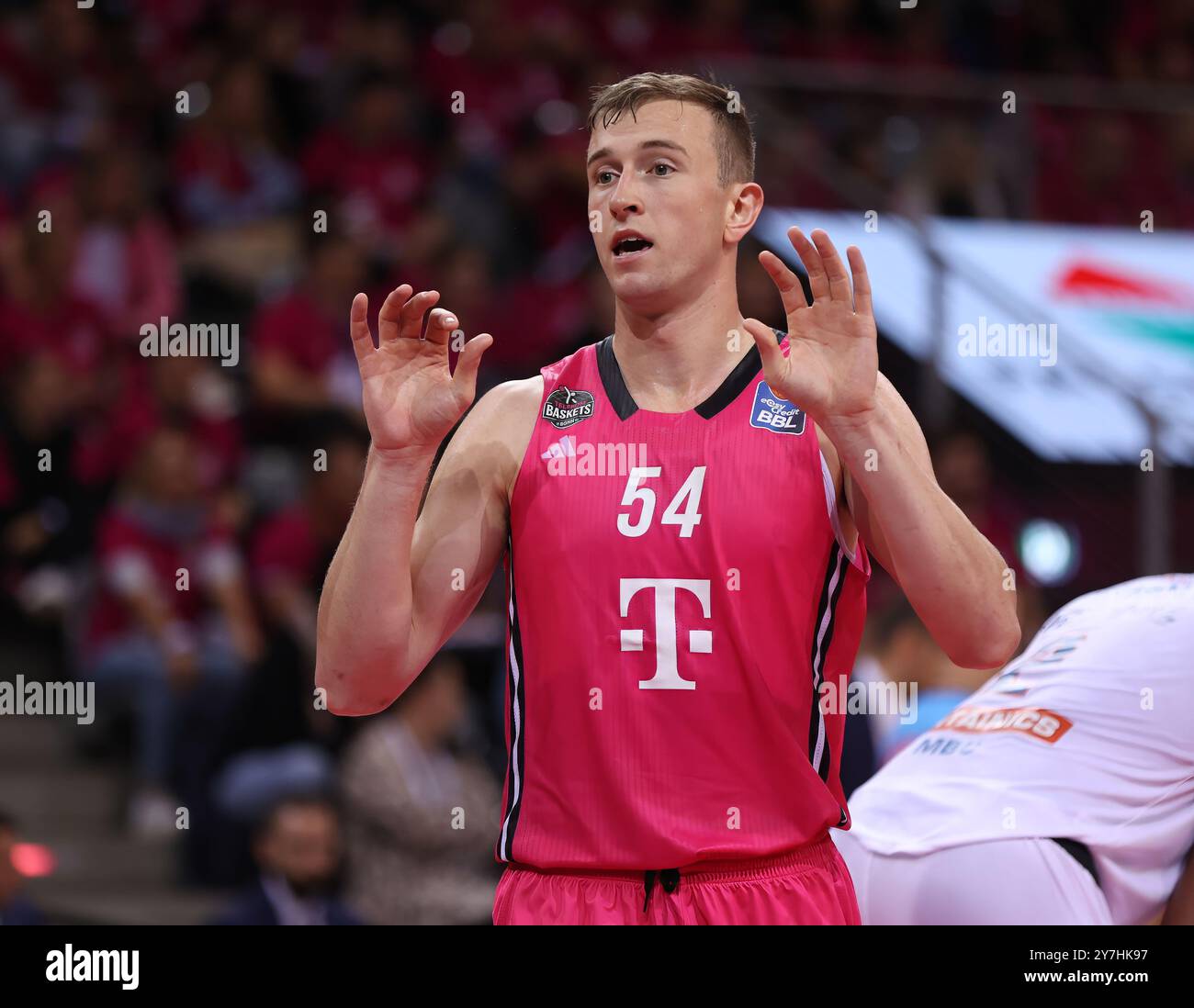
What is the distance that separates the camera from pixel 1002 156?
8.80 m

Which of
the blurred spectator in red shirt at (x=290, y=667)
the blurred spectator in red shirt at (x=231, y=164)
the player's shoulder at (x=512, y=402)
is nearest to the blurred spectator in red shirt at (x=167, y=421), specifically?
the blurred spectator in red shirt at (x=290, y=667)

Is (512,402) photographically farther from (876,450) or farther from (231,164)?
(231,164)

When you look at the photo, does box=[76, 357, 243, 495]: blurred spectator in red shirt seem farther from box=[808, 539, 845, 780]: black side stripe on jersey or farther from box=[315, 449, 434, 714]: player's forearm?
box=[808, 539, 845, 780]: black side stripe on jersey

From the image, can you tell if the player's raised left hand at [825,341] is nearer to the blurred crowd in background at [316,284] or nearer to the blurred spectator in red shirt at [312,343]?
the blurred crowd in background at [316,284]

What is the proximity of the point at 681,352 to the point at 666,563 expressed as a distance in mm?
444

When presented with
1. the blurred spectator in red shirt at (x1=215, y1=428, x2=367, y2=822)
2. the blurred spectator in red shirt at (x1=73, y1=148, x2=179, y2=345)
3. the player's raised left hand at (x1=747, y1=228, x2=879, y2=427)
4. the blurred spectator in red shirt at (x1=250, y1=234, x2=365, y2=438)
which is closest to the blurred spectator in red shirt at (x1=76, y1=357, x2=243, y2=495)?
the blurred spectator in red shirt at (x1=250, y1=234, x2=365, y2=438)

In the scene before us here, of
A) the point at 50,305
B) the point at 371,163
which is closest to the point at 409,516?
the point at 50,305

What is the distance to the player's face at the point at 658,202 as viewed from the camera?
3.02 metres

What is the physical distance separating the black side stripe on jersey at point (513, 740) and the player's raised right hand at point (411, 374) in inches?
13.0

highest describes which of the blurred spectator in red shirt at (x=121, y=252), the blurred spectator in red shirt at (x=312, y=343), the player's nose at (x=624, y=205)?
the blurred spectator in red shirt at (x=121, y=252)

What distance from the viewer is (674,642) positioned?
2887 mm

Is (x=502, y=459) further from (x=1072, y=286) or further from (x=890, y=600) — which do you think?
(x=1072, y=286)

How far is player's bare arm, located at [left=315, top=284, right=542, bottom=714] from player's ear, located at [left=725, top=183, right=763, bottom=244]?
54 centimetres
